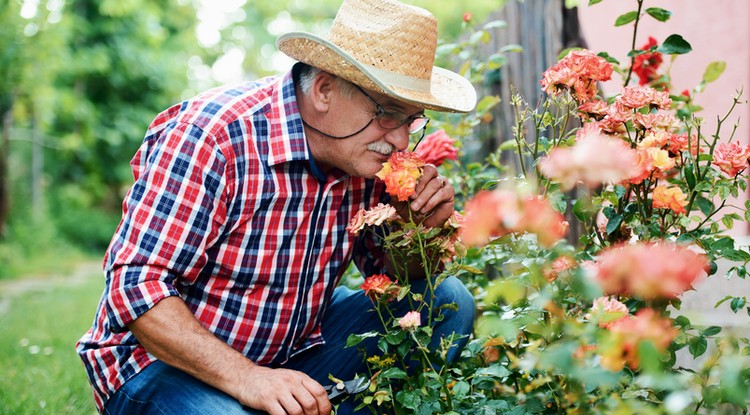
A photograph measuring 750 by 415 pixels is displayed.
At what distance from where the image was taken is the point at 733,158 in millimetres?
1763

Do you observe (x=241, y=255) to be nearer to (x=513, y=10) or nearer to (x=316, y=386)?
(x=316, y=386)

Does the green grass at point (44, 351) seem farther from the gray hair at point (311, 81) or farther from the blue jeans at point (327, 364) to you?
the gray hair at point (311, 81)

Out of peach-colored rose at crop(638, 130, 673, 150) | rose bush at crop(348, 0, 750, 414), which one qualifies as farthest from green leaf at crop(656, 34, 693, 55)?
peach-colored rose at crop(638, 130, 673, 150)

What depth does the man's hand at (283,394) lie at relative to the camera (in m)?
1.88

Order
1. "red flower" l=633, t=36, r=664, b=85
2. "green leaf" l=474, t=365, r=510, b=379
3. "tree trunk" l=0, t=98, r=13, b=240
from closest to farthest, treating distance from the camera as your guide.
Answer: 1. "green leaf" l=474, t=365, r=510, b=379
2. "red flower" l=633, t=36, r=664, b=85
3. "tree trunk" l=0, t=98, r=13, b=240

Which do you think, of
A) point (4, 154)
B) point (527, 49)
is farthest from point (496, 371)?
point (4, 154)

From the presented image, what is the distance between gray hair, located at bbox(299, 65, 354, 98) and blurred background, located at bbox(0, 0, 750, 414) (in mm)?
902

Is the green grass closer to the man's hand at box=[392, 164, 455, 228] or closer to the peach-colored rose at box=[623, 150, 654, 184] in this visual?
the man's hand at box=[392, 164, 455, 228]

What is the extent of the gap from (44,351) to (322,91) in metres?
2.94

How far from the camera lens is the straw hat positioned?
6.83ft

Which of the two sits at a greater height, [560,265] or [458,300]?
[560,265]

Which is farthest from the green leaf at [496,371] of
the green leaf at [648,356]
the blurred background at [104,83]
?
the blurred background at [104,83]

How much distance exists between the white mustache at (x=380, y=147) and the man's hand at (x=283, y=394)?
2.20ft

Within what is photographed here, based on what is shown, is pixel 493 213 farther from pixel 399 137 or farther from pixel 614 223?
pixel 399 137
